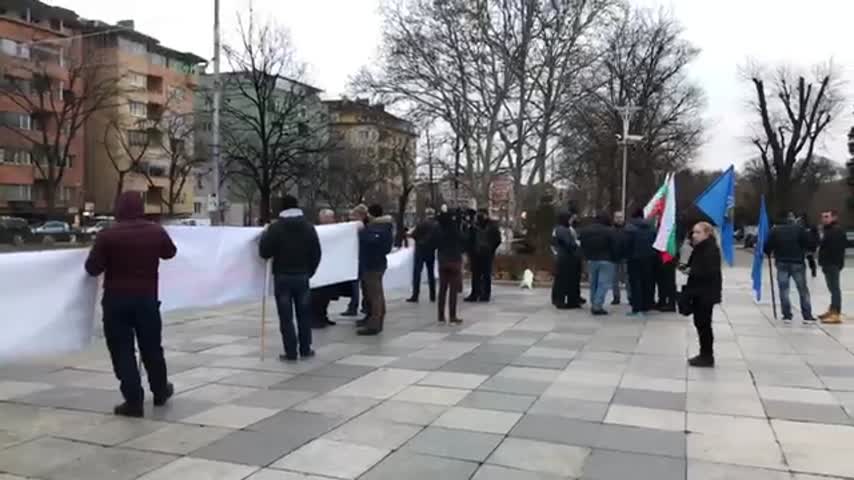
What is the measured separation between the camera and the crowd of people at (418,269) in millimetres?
6410

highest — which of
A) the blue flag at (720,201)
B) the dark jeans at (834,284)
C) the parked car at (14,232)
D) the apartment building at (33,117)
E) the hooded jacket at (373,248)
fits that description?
the apartment building at (33,117)

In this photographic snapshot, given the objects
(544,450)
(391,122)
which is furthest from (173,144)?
(544,450)

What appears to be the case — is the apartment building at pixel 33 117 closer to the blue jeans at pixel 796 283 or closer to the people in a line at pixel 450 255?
the people in a line at pixel 450 255

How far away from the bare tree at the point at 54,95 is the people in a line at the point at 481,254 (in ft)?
162

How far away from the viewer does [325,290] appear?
1194 centimetres

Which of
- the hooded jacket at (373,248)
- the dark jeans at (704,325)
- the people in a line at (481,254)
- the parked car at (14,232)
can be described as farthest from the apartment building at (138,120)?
the dark jeans at (704,325)

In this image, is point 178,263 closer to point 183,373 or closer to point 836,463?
point 183,373

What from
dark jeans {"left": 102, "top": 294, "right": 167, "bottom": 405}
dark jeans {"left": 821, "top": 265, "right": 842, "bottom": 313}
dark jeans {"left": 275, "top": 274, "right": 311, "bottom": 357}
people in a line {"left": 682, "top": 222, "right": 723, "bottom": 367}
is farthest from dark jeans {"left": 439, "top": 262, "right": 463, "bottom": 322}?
dark jeans {"left": 821, "top": 265, "right": 842, "bottom": 313}

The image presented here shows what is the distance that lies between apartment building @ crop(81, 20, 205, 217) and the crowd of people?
55884mm

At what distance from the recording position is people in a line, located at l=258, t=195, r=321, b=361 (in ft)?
28.5

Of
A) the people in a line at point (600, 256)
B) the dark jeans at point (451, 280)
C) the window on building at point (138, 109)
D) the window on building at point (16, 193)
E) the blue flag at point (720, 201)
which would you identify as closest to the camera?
the blue flag at point (720, 201)

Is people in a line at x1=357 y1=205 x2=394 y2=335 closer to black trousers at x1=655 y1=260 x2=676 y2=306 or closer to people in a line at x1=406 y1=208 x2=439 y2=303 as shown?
people in a line at x1=406 y1=208 x2=439 y2=303

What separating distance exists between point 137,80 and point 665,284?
7526 cm

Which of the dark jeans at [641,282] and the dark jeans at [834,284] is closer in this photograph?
the dark jeans at [834,284]
